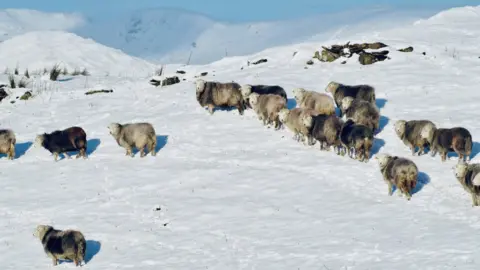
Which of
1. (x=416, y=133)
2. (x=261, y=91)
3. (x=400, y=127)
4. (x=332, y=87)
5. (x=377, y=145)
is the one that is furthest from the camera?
(x=332, y=87)

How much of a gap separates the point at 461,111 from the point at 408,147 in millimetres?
3445

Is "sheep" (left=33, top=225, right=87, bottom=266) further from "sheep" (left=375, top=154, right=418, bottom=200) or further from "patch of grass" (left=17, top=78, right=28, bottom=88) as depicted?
"patch of grass" (left=17, top=78, right=28, bottom=88)

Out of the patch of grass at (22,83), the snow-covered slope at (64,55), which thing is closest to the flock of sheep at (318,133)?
the patch of grass at (22,83)

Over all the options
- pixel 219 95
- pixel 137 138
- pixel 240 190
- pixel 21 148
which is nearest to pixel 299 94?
pixel 219 95

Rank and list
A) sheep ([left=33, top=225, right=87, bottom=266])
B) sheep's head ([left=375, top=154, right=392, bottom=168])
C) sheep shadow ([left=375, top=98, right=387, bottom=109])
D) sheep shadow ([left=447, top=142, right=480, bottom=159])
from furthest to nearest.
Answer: sheep shadow ([left=375, top=98, right=387, bottom=109]) → sheep shadow ([left=447, top=142, right=480, bottom=159]) → sheep's head ([left=375, top=154, right=392, bottom=168]) → sheep ([left=33, top=225, right=87, bottom=266])

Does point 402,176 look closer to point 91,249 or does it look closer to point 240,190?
point 240,190

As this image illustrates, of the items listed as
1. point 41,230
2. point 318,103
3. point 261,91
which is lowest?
point 41,230

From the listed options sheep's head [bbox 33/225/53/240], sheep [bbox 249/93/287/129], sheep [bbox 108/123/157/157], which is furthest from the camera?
sheep [bbox 249/93/287/129]

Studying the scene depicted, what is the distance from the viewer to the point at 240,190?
68.1 feet

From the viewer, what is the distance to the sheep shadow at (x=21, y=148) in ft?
83.4

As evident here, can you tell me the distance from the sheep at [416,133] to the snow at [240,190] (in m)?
0.39

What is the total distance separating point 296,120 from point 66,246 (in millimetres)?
9174

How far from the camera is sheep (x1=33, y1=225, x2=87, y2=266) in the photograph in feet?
56.3

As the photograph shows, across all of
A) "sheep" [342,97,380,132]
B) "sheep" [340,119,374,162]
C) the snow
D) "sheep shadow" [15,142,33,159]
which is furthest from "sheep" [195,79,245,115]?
"sheep shadow" [15,142,33,159]
